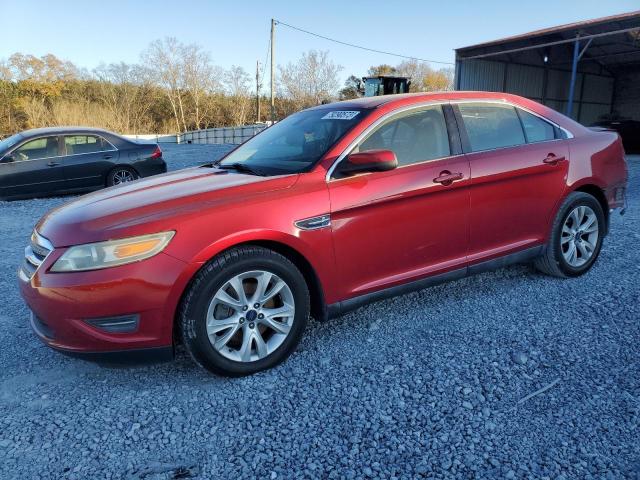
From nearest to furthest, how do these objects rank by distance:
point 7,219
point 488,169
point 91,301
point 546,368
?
point 91,301, point 546,368, point 488,169, point 7,219

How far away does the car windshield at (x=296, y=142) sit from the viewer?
3.08 m

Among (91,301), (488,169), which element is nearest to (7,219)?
(91,301)

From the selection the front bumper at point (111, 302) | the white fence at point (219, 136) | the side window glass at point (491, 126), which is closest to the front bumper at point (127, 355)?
the front bumper at point (111, 302)

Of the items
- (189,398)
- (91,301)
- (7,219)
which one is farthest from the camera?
(7,219)

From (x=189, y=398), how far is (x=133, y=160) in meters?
8.16

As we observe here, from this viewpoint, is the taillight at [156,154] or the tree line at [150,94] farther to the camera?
the tree line at [150,94]

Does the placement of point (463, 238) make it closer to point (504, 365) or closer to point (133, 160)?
point (504, 365)

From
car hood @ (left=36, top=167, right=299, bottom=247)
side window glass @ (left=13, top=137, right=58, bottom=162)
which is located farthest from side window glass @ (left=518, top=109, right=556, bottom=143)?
side window glass @ (left=13, top=137, right=58, bottom=162)

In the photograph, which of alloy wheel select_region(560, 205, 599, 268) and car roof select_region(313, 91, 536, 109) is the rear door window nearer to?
car roof select_region(313, 91, 536, 109)

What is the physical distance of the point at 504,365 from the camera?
274 cm

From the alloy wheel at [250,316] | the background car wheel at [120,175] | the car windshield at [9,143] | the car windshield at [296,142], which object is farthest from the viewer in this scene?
the background car wheel at [120,175]

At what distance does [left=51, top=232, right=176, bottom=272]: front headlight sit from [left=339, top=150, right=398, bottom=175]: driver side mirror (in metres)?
1.15

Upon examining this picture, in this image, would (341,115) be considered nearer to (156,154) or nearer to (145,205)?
(145,205)

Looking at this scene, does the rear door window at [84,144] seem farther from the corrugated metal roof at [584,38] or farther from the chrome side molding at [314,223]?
the corrugated metal roof at [584,38]
